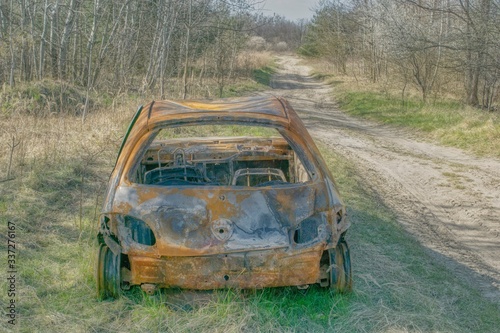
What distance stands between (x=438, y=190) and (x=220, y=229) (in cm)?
664

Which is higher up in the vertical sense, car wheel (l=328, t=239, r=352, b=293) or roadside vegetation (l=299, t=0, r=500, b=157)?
roadside vegetation (l=299, t=0, r=500, b=157)

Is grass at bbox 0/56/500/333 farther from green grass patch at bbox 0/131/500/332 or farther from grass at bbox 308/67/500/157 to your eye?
→ grass at bbox 308/67/500/157

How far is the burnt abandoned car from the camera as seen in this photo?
393cm

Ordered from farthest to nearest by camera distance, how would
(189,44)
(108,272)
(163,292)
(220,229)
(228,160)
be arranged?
1. (189,44)
2. (228,160)
3. (163,292)
4. (108,272)
5. (220,229)

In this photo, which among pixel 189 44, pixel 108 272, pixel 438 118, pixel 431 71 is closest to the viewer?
pixel 108 272

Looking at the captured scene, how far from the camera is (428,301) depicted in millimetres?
4598

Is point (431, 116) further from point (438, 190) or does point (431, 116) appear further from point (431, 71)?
point (438, 190)

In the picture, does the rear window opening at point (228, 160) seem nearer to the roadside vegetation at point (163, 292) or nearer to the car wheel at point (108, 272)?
the roadside vegetation at point (163, 292)

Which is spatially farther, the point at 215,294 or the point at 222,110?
the point at 222,110

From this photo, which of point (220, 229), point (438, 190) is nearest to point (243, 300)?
point (220, 229)

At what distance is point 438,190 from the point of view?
31.5 ft

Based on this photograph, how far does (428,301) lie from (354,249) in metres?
1.40

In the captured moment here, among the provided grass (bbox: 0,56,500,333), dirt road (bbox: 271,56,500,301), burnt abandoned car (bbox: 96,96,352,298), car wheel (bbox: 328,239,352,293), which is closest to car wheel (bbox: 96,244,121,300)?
burnt abandoned car (bbox: 96,96,352,298)

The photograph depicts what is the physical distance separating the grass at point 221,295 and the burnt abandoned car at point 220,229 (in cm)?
21
